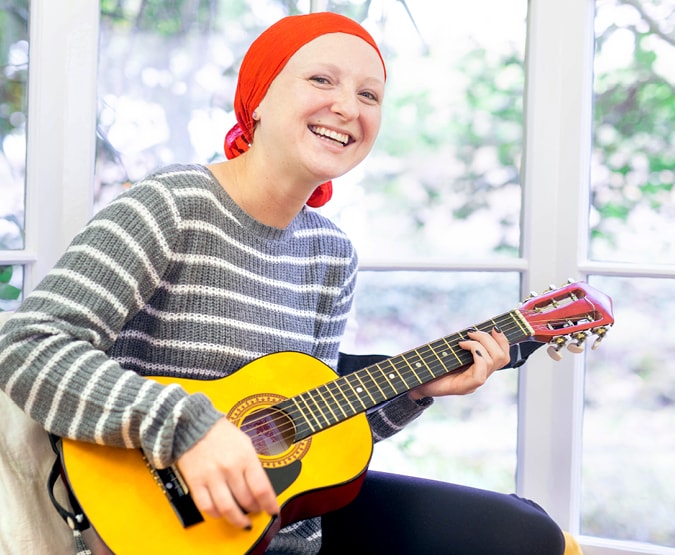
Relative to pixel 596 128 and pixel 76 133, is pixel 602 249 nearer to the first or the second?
pixel 596 128

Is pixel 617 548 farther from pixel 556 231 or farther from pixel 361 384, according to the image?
pixel 361 384

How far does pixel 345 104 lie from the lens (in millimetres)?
1230

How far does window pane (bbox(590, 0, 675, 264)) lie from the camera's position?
5.44ft

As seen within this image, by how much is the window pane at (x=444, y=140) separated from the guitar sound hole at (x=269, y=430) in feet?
2.40

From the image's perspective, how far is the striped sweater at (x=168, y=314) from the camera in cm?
96

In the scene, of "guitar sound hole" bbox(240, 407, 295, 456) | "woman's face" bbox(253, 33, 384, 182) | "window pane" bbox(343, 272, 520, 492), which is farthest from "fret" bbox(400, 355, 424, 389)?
"window pane" bbox(343, 272, 520, 492)

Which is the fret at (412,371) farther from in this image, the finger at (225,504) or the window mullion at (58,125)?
the window mullion at (58,125)

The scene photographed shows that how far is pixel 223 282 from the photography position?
1.21m

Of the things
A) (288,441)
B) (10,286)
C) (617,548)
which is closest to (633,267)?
(617,548)

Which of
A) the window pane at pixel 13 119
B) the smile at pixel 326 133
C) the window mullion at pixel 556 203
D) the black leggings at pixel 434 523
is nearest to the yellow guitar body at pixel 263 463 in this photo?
the black leggings at pixel 434 523

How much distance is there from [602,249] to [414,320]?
18.4 inches

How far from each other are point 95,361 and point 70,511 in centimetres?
22

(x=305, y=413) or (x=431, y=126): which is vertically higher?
(x=431, y=126)

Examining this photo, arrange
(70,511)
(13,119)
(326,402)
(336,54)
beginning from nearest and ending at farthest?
(70,511) < (326,402) < (336,54) < (13,119)
